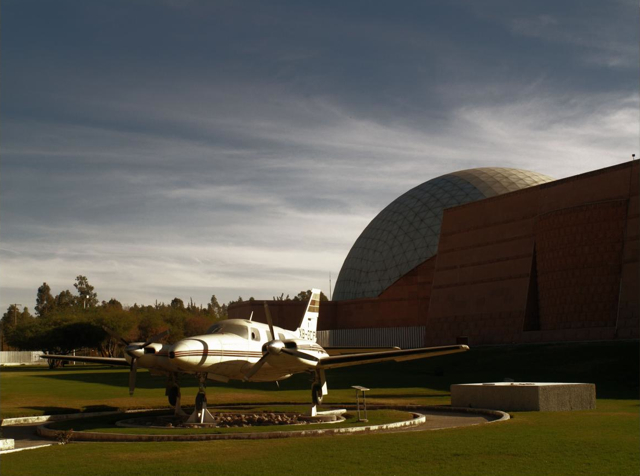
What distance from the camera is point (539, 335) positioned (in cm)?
5353

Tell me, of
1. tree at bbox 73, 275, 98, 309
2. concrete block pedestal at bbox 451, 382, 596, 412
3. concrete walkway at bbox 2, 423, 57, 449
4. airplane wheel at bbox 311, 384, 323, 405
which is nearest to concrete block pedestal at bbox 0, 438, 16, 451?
concrete walkway at bbox 2, 423, 57, 449

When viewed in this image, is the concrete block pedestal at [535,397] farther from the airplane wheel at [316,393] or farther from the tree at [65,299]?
the tree at [65,299]

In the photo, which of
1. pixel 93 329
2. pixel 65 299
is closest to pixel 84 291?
pixel 65 299

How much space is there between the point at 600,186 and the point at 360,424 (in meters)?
35.6

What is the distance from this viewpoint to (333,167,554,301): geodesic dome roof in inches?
3098

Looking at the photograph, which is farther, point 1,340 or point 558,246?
point 1,340

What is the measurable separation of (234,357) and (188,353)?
2059 mm

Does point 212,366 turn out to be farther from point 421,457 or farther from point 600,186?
point 600,186

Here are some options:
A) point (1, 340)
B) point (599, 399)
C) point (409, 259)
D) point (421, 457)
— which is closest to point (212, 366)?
point (421, 457)

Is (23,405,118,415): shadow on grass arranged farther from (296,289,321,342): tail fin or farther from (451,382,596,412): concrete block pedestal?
(451,382,596,412): concrete block pedestal

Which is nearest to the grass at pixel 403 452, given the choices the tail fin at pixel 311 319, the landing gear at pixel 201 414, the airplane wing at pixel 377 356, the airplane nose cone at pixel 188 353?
the airplane nose cone at pixel 188 353

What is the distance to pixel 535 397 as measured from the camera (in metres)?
26.7

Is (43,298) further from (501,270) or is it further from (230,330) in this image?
(230,330)

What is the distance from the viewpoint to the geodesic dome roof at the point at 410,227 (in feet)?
258
